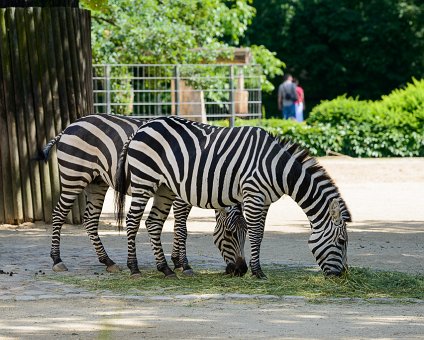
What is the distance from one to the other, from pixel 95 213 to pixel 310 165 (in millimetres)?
2327

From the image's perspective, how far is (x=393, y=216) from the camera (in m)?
15.2

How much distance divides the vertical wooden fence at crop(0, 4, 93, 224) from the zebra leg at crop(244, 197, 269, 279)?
183 inches

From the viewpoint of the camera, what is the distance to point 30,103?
13461 millimetres

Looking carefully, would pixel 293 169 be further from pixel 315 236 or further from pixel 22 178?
pixel 22 178

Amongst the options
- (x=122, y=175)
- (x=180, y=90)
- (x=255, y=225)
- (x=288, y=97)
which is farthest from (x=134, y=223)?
(x=288, y=97)

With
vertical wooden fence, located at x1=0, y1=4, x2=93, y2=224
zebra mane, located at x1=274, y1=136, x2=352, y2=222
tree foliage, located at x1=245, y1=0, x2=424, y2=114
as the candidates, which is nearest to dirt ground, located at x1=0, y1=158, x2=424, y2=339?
vertical wooden fence, located at x1=0, y1=4, x2=93, y2=224

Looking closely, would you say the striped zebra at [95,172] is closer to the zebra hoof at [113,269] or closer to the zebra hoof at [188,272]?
the zebra hoof at [113,269]

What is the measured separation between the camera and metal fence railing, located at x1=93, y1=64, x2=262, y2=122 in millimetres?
25094

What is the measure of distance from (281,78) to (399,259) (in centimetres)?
3124

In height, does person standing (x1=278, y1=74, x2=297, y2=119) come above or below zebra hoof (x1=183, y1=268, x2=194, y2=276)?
above

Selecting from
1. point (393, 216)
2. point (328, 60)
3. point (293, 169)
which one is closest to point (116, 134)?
point (293, 169)

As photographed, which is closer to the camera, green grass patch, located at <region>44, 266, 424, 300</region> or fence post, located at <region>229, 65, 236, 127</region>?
green grass patch, located at <region>44, 266, 424, 300</region>

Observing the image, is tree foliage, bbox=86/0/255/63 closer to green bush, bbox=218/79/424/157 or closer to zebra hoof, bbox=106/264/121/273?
green bush, bbox=218/79/424/157

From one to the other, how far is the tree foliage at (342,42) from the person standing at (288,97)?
9.50m
